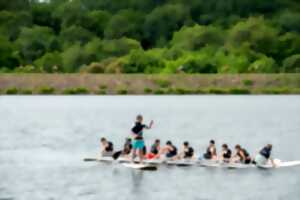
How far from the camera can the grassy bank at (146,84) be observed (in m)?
118

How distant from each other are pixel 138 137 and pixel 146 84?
70.4m

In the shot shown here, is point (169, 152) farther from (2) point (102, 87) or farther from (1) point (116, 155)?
(2) point (102, 87)

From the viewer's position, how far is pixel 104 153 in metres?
53.6

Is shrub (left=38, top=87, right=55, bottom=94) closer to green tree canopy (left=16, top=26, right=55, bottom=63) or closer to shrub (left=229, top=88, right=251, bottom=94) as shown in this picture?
shrub (left=229, top=88, right=251, bottom=94)

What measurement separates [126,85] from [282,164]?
6892 cm

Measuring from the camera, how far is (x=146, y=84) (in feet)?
393

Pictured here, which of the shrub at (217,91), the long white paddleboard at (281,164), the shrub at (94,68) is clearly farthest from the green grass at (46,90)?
the long white paddleboard at (281,164)

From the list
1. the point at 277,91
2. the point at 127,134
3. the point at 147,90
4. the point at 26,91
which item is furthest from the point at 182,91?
the point at 127,134

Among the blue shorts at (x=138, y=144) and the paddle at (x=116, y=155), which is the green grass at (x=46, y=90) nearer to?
the paddle at (x=116, y=155)

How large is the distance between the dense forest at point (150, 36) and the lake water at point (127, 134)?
10.3 metres

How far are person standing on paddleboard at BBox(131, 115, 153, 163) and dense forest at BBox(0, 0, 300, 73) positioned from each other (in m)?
73.7

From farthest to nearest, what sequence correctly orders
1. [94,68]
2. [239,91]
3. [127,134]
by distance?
[94,68]
[239,91]
[127,134]

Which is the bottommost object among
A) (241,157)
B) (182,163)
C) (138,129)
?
(182,163)

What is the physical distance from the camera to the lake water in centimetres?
4412
